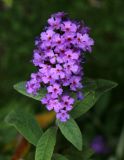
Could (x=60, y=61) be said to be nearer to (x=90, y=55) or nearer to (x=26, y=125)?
(x=26, y=125)

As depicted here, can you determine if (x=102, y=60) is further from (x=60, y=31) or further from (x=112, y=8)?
(x=60, y=31)

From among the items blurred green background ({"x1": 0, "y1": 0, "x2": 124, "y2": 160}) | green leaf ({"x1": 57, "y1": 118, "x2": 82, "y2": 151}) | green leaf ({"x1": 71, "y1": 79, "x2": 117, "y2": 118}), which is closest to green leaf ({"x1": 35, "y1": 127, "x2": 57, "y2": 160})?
green leaf ({"x1": 57, "y1": 118, "x2": 82, "y2": 151})

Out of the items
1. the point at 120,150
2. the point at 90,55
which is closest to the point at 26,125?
the point at 120,150

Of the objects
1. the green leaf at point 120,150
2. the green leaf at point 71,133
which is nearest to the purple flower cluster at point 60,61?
the green leaf at point 71,133

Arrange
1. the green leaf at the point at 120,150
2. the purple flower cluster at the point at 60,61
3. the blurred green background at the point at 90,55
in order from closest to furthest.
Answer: the purple flower cluster at the point at 60,61 → the green leaf at the point at 120,150 → the blurred green background at the point at 90,55

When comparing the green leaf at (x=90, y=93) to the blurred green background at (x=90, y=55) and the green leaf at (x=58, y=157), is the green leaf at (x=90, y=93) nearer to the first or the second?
the green leaf at (x=58, y=157)

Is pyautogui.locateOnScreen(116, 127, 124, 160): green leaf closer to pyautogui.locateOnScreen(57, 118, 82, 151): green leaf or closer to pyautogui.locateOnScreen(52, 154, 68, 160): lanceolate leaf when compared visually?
pyautogui.locateOnScreen(52, 154, 68, 160): lanceolate leaf

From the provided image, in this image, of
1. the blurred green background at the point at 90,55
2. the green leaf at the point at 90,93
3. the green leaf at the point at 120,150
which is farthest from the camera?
the blurred green background at the point at 90,55
